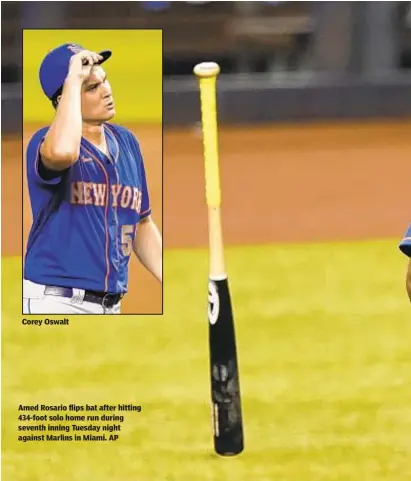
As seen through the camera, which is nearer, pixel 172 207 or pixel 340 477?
pixel 340 477

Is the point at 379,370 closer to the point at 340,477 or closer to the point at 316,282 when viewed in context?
the point at 340,477

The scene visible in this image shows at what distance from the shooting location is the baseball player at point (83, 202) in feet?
6.49

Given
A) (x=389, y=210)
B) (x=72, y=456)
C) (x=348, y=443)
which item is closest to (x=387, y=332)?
(x=348, y=443)

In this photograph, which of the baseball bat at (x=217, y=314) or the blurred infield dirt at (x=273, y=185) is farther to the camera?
the blurred infield dirt at (x=273, y=185)

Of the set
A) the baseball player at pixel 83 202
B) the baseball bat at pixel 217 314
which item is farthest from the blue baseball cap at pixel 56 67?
the baseball bat at pixel 217 314

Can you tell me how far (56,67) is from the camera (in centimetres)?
198

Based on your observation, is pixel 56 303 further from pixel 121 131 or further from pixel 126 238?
pixel 121 131

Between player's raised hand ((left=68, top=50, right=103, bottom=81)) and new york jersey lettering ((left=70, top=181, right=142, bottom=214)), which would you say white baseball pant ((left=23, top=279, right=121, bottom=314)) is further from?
player's raised hand ((left=68, top=50, right=103, bottom=81))

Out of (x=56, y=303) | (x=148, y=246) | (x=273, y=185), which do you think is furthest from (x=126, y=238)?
(x=273, y=185)

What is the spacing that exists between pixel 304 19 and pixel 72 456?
3.78 ft

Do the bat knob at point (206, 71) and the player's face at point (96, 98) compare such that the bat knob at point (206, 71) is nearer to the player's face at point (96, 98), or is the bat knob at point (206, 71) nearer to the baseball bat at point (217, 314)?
the baseball bat at point (217, 314)

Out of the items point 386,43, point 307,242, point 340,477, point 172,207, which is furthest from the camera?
point 307,242

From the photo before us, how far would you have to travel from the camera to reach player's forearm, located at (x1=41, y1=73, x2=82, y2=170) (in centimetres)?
195

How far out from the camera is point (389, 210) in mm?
2715
